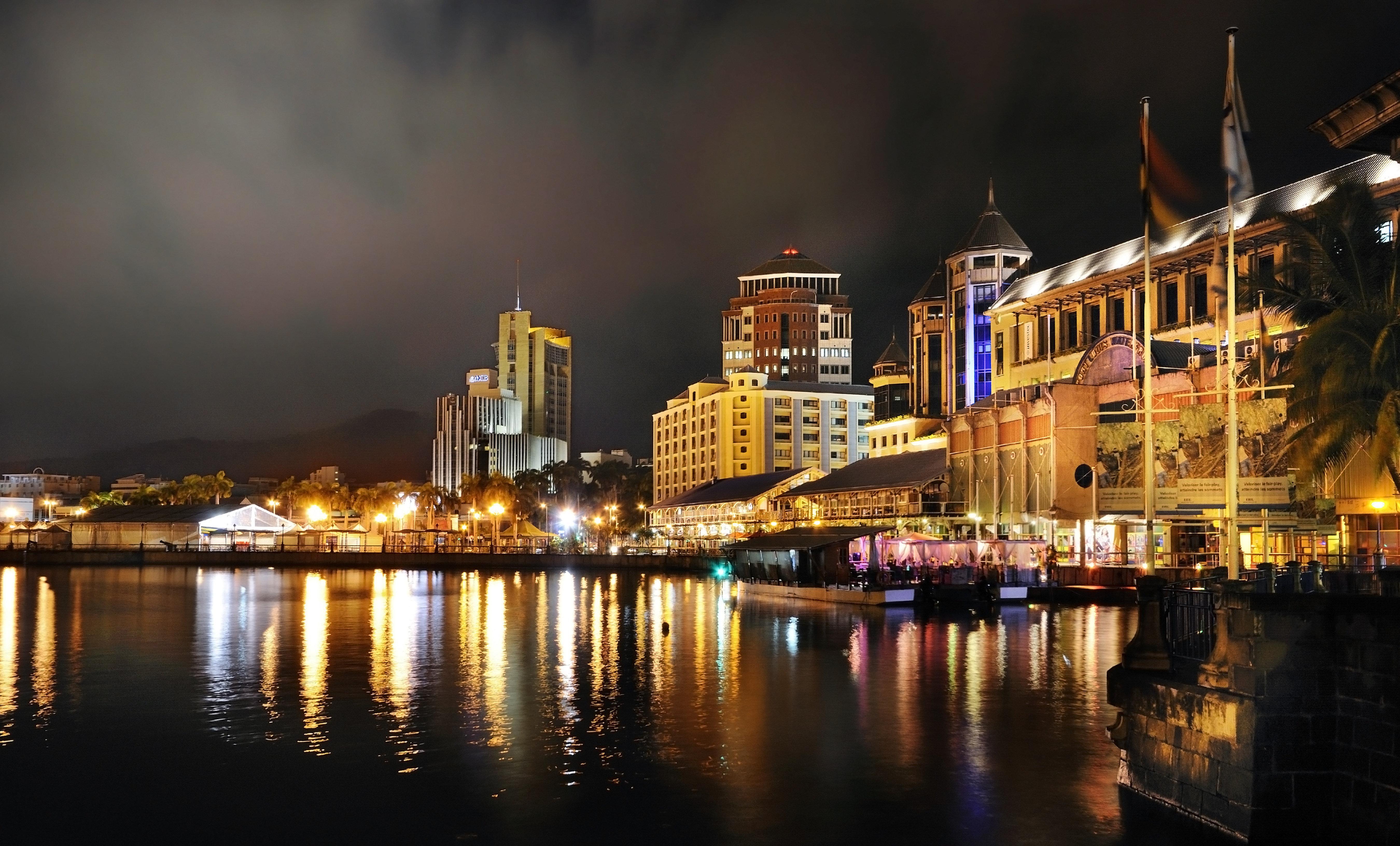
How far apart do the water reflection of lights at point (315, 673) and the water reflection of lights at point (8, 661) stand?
594 centimetres

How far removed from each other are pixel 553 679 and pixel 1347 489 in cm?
3918

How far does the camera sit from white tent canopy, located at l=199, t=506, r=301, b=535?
141 meters

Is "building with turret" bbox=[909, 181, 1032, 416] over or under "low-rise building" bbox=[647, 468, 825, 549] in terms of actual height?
over

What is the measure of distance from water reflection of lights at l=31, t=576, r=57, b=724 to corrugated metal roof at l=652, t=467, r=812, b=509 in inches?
3116

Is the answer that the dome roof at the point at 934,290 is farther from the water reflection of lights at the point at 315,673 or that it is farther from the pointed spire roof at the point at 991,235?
the water reflection of lights at the point at 315,673

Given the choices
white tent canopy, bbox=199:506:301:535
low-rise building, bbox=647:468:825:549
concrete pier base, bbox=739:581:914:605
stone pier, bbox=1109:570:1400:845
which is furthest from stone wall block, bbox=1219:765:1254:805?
white tent canopy, bbox=199:506:301:535

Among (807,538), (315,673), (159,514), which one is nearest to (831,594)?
(807,538)

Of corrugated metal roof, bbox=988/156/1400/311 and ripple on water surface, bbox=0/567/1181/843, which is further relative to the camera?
corrugated metal roof, bbox=988/156/1400/311

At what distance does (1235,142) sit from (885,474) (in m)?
79.2

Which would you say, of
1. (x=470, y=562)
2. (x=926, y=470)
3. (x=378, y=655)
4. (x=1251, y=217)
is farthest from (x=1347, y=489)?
(x=470, y=562)

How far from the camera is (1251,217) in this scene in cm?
8556

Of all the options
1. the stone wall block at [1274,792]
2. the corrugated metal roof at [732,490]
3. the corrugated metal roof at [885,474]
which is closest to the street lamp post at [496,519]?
the corrugated metal roof at [732,490]

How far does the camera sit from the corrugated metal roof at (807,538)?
235 ft

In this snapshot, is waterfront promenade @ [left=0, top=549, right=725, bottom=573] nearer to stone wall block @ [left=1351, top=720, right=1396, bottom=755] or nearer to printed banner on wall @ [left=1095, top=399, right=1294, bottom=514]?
printed banner on wall @ [left=1095, top=399, right=1294, bottom=514]
